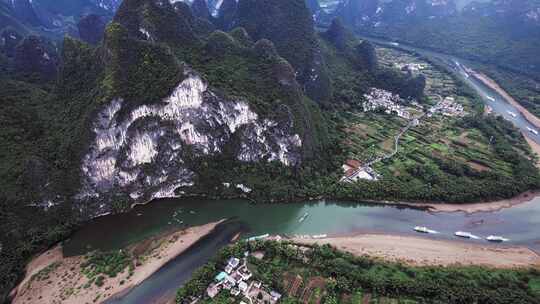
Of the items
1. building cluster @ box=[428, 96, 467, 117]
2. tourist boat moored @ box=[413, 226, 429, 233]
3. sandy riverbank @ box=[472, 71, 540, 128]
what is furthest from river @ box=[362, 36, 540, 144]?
tourist boat moored @ box=[413, 226, 429, 233]

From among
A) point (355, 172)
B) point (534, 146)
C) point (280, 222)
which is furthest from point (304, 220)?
point (534, 146)

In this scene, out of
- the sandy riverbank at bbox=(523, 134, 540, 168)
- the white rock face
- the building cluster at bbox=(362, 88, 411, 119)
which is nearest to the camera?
the white rock face

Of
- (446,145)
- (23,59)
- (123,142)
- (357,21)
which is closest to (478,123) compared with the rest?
(446,145)

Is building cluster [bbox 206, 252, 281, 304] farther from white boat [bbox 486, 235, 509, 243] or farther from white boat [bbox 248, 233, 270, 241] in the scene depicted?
white boat [bbox 486, 235, 509, 243]

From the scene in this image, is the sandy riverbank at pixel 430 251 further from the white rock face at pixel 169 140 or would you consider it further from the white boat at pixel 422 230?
the white rock face at pixel 169 140

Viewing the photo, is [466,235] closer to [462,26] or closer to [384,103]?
[384,103]

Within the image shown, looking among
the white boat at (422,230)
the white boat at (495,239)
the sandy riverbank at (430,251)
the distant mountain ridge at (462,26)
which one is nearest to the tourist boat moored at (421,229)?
the white boat at (422,230)
